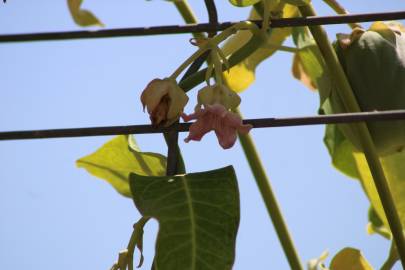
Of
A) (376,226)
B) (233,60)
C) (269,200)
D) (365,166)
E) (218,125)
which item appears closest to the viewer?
(218,125)

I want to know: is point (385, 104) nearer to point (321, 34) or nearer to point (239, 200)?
point (321, 34)

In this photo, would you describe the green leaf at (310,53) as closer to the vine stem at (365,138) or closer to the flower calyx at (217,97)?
the vine stem at (365,138)

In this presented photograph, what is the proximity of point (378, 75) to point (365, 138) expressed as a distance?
0.27 feet

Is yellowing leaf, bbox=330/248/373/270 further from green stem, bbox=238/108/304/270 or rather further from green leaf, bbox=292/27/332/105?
green leaf, bbox=292/27/332/105

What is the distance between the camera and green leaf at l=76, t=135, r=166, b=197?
2.65ft

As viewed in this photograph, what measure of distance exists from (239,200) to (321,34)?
0.76 ft

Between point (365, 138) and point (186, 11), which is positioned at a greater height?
point (186, 11)

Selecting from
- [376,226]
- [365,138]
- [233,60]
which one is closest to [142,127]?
[233,60]

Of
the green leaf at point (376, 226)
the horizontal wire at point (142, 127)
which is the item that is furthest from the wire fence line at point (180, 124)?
the green leaf at point (376, 226)

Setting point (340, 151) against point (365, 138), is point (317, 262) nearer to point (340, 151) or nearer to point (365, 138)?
point (340, 151)

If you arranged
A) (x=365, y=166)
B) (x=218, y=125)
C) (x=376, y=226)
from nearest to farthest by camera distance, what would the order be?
(x=218, y=125) → (x=365, y=166) → (x=376, y=226)

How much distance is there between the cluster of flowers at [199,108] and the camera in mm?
521

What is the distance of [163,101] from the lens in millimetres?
546

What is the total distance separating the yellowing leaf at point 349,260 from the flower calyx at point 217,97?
40 centimetres
